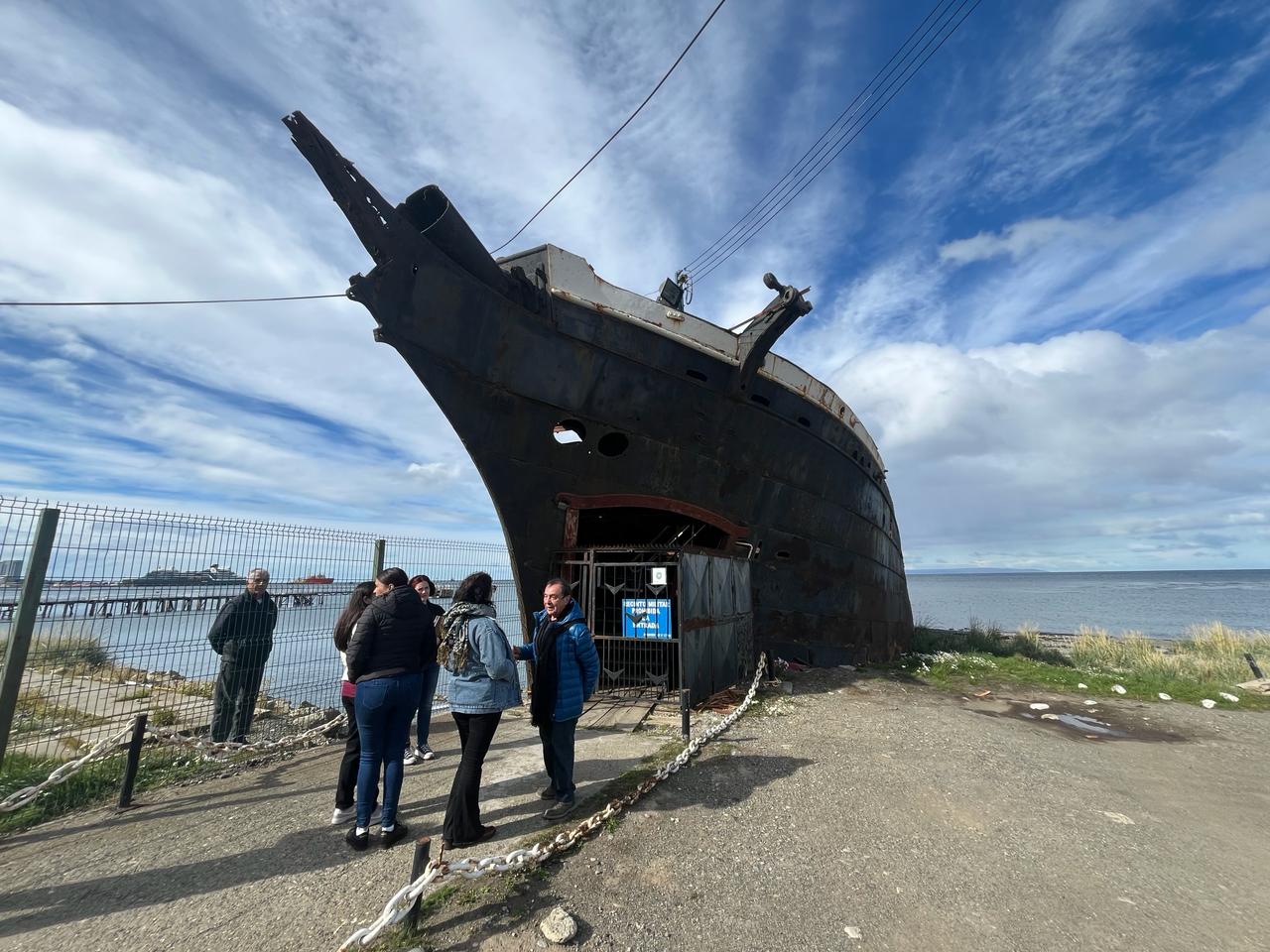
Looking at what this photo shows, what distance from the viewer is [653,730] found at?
600 cm

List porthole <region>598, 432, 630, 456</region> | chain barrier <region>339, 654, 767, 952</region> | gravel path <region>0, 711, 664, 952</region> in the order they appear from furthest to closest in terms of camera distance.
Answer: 1. porthole <region>598, 432, 630, 456</region>
2. gravel path <region>0, 711, 664, 952</region>
3. chain barrier <region>339, 654, 767, 952</region>

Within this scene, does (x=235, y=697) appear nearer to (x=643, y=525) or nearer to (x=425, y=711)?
(x=425, y=711)

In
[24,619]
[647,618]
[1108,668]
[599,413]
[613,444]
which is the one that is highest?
[599,413]

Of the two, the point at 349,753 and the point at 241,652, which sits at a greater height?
the point at 241,652

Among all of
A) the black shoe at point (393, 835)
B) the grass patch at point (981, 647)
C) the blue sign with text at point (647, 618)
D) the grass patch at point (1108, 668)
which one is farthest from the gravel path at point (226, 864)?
the grass patch at point (981, 647)

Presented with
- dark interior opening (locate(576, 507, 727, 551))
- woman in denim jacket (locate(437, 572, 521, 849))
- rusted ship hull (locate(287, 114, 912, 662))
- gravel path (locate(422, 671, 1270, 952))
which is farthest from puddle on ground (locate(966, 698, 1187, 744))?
woman in denim jacket (locate(437, 572, 521, 849))

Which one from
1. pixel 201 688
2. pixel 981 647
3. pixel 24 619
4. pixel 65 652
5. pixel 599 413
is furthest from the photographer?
pixel 981 647

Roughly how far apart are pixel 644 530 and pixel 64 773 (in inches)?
273

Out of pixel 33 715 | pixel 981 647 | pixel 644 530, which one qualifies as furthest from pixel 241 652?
pixel 981 647

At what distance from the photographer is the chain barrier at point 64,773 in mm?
3854

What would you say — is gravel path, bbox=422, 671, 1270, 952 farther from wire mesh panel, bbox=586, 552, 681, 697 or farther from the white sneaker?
wire mesh panel, bbox=586, 552, 681, 697

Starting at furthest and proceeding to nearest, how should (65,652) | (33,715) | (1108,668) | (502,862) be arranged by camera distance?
1. (1108,668)
2. (33,715)
3. (65,652)
4. (502,862)

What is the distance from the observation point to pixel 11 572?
4004 millimetres

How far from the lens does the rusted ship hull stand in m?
6.17
